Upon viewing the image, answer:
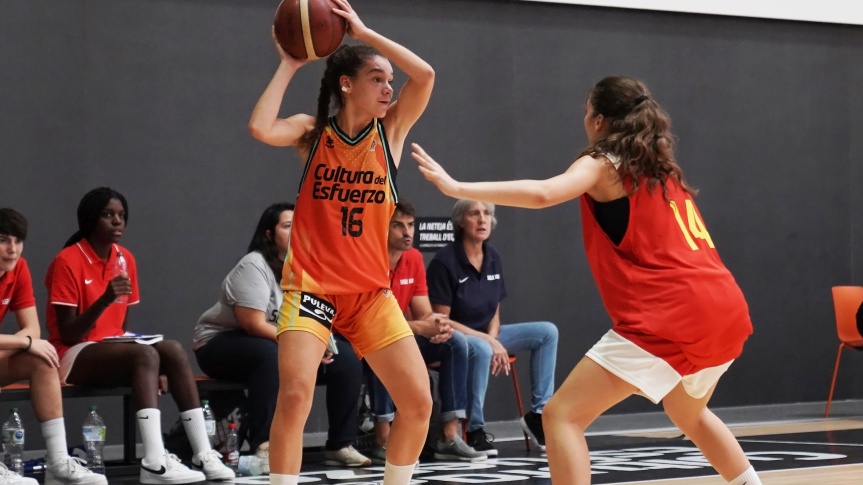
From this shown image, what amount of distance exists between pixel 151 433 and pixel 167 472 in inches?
8.3

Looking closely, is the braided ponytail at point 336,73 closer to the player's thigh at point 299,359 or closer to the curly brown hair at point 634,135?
the player's thigh at point 299,359

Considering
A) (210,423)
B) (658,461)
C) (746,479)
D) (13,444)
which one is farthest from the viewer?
(210,423)

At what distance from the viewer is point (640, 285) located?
3246 millimetres

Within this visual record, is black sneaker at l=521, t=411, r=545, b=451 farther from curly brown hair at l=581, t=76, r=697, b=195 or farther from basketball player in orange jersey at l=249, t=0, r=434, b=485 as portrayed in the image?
curly brown hair at l=581, t=76, r=697, b=195

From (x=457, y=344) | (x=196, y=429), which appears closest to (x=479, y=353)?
(x=457, y=344)

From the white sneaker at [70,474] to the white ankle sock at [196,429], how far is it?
48 cm

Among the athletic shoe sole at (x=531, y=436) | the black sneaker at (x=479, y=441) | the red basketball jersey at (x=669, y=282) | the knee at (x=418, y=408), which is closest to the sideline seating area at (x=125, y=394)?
the black sneaker at (x=479, y=441)

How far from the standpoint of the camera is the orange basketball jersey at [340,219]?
3715 millimetres

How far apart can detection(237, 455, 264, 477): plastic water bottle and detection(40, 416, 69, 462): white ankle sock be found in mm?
814

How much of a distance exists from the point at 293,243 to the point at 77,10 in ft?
13.2

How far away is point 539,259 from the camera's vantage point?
8.50 meters

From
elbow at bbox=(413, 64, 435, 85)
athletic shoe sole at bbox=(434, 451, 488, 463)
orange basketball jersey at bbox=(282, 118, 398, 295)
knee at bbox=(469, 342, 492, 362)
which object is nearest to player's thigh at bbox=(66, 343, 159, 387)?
athletic shoe sole at bbox=(434, 451, 488, 463)

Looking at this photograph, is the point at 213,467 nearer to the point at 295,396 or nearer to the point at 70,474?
the point at 70,474

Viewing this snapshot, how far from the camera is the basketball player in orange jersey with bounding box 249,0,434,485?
3652mm
